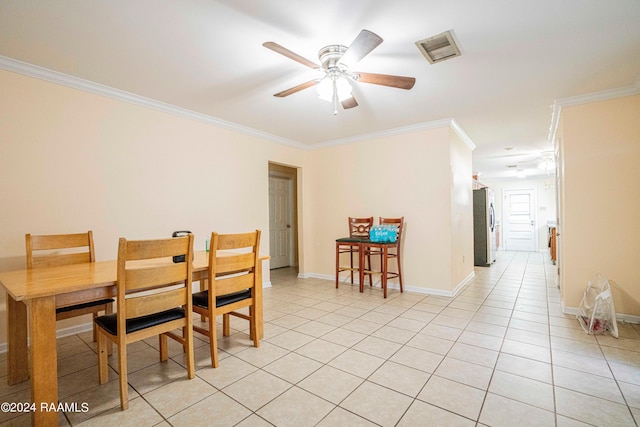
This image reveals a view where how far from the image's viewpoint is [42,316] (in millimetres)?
1522

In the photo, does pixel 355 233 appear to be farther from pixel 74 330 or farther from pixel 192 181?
pixel 74 330

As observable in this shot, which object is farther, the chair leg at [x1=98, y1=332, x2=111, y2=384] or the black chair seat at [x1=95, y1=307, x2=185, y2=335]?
the chair leg at [x1=98, y1=332, x2=111, y2=384]

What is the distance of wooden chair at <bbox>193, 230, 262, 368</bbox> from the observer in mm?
2146

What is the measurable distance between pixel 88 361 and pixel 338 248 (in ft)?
10.7

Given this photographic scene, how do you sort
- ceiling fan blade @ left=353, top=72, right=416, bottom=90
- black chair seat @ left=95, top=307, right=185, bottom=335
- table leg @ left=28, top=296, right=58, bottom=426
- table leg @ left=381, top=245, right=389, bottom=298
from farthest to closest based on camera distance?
table leg @ left=381, top=245, right=389, bottom=298, ceiling fan blade @ left=353, top=72, right=416, bottom=90, black chair seat @ left=95, top=307, right=185, bottom=335, table leg @ left=28, top=296, right=58, bottom=426

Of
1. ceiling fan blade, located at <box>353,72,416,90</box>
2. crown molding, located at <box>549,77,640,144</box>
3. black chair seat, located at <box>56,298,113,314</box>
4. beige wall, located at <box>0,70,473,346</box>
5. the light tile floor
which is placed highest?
crown molding, located at <box>549,77,640,144</box>

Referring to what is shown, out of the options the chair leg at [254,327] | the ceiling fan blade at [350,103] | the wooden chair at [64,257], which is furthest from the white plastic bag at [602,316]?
the wooden chair at [64,257]

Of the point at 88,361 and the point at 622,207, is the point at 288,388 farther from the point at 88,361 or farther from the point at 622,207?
the point at 622,207

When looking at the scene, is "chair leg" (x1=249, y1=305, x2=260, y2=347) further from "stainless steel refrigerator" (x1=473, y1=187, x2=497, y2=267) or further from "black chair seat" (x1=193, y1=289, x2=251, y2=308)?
"stainless steel refrigerator" (x1=473, y1=187, x2=497, y2=267)

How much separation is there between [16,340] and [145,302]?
102 centimetres

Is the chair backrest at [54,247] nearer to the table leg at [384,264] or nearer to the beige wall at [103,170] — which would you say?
the beige wall at [103,170]

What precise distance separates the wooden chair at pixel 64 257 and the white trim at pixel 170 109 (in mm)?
1498

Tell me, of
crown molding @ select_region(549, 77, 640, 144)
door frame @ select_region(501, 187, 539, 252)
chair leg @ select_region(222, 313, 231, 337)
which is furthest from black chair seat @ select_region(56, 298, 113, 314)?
door frame @ select_region(501, 187, 539, 252)

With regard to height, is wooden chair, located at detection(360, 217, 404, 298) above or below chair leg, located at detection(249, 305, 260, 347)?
above
